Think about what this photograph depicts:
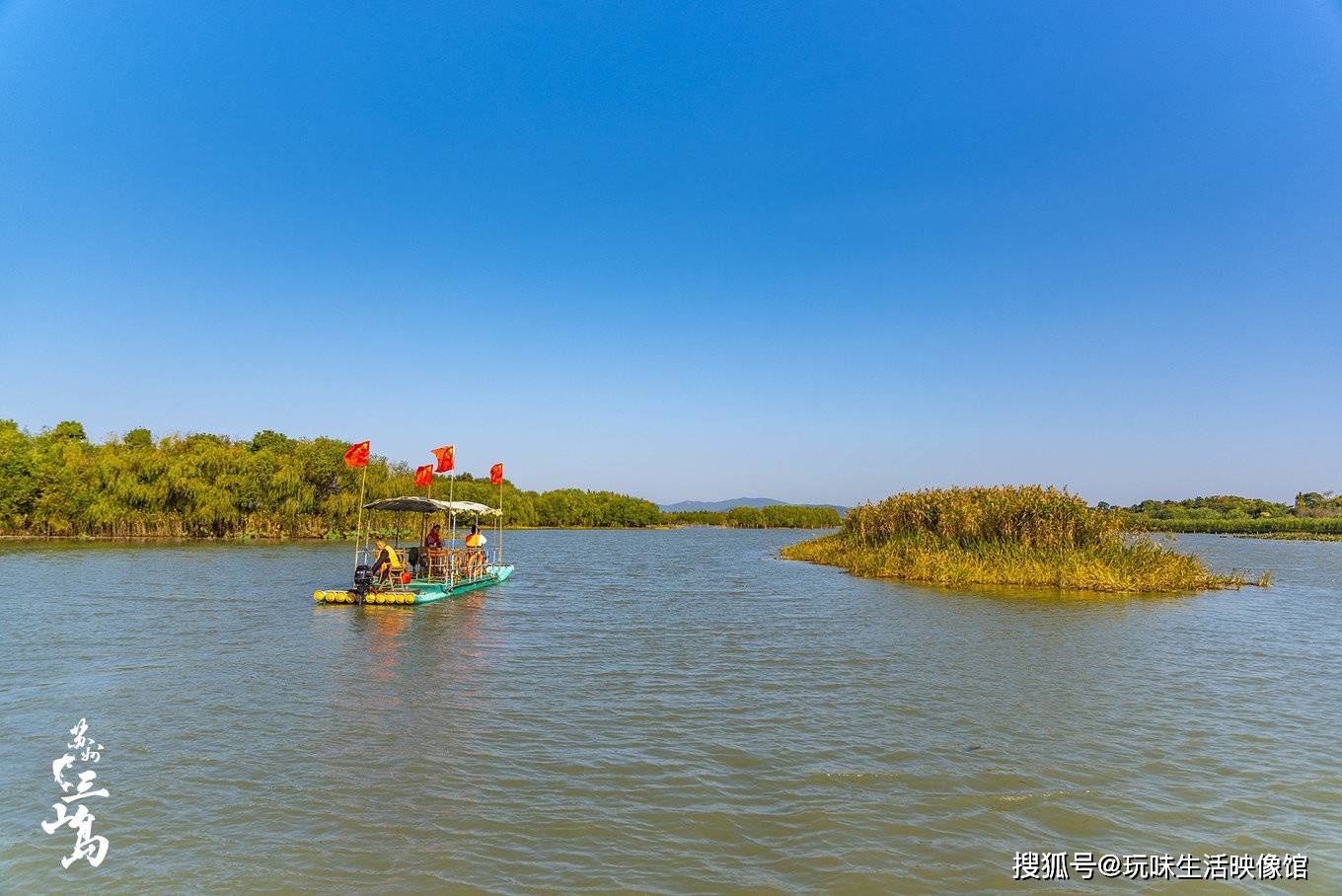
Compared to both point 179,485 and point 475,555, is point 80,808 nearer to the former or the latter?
point 475,555

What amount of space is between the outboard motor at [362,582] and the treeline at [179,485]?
4196cm

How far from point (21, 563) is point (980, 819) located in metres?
42.6

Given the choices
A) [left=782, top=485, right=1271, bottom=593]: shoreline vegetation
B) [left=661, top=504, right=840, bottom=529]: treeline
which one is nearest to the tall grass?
[left=661, top=504, right=840, bottom=529]: treeline

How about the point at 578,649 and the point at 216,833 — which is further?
the point at 578,649

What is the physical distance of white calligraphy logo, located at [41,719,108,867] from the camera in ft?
20.1

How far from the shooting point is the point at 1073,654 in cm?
1530

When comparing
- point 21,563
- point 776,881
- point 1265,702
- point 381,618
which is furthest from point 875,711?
point 21,563

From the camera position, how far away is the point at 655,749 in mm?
8961

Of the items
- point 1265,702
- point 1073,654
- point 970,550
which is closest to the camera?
point 1265,702

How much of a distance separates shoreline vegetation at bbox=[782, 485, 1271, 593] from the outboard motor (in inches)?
857

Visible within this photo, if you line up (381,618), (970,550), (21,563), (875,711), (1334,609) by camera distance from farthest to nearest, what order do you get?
(21,563)
(970,550)
(1334,609)
(381,618)
(875,711)

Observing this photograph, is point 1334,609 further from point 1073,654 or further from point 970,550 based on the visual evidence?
point 1073,654

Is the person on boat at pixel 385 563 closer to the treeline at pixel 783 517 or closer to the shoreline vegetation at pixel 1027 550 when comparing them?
the shoreline vegetation at pixel 1027 550

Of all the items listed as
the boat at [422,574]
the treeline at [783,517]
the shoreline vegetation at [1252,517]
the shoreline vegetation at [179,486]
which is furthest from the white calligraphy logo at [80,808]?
the treeline at [783,517]
